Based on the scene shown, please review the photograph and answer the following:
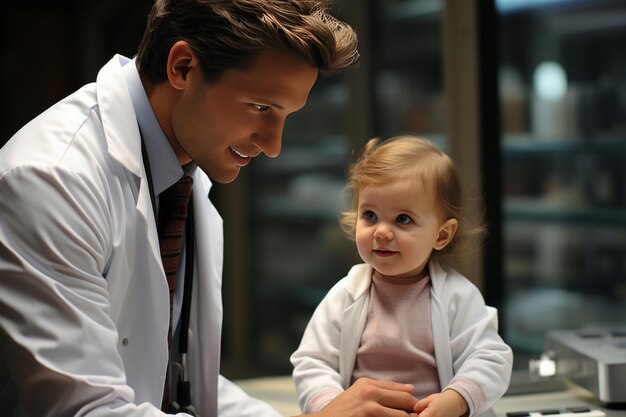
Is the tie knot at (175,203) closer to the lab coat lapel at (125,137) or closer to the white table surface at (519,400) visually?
the lab coat lapel at (125,137)

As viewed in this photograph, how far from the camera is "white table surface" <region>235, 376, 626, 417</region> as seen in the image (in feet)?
5.14

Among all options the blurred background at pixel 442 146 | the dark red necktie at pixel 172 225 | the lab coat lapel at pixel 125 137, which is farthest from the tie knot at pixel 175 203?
the blurred background at pixel 442 146

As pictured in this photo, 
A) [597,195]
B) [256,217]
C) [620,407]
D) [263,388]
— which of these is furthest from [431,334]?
[256,217]

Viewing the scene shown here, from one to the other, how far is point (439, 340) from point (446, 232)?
185 mm

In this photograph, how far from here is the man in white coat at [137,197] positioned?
3.66 ft

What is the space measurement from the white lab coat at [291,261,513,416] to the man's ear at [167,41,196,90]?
1.41 ft

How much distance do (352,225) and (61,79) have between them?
10.2ft

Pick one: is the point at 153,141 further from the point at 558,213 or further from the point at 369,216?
the point at 558,213

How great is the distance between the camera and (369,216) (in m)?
1.34

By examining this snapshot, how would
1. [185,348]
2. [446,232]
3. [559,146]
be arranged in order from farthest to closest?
[559,146] < [185,348] < [446,232]

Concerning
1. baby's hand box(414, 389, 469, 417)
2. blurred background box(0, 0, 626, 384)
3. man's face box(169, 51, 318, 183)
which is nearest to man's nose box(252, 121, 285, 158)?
man's face box(169, 51, 318, 183)

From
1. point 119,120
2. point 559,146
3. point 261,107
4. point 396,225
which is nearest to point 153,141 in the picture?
point 119,120

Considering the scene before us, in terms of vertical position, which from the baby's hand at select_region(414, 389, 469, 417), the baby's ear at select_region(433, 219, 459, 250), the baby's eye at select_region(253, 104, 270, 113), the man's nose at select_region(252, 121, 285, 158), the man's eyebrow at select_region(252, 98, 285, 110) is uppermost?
the man's eyebrow at select_region(252, 98, 285, 110)

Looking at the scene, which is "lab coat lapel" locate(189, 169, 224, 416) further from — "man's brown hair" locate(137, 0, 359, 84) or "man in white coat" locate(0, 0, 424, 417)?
"man's brown hair" locate(137, 0, 359, 84)
